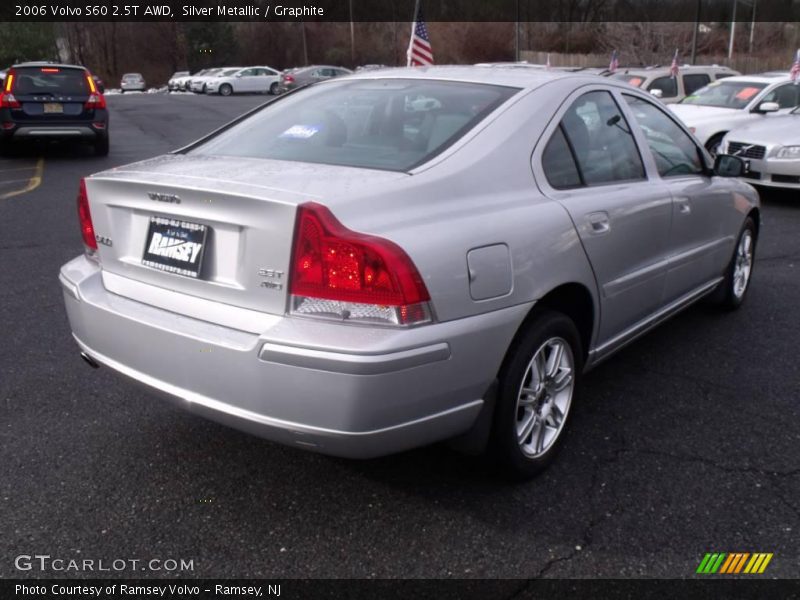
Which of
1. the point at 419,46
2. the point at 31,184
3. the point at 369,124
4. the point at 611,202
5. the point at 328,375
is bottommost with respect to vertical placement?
the point at 31,184

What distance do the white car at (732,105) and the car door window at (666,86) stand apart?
105 inches

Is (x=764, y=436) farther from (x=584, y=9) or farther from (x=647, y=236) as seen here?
(x=584, y=9)

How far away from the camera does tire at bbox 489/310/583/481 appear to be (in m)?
2.83

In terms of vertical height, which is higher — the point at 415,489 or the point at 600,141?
the point at 600,141

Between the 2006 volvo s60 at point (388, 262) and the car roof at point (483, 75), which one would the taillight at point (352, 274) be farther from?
the car roof at point (483, 75)

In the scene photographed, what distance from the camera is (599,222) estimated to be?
129 inches

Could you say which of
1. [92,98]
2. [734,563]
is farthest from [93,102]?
[734,563]

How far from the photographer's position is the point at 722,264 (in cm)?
481

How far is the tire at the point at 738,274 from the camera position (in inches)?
200

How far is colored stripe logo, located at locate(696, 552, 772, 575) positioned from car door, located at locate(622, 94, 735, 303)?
1.66m

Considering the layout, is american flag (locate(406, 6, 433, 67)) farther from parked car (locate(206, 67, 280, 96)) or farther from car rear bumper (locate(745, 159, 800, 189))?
parked car (locate(206, 67, 280, 96))

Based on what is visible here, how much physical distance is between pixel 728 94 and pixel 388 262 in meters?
11.7

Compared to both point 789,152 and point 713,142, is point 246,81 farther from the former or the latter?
point 789,152

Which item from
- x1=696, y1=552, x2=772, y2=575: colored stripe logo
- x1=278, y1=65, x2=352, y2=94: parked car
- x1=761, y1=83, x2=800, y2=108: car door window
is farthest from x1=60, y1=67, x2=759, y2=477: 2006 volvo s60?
x1=278, y1=65, x2=352, y2=94: parked car
